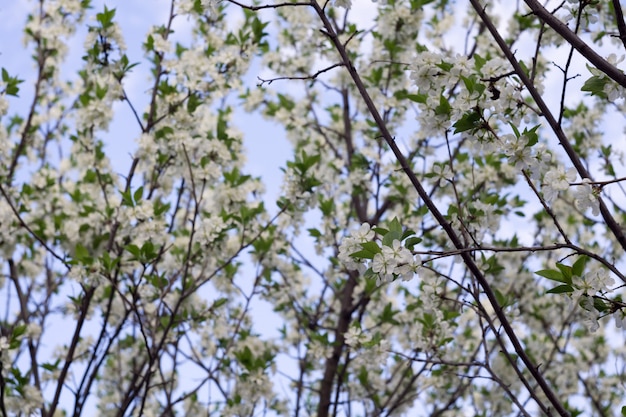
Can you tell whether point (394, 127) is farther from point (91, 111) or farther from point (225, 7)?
point (91, 111)

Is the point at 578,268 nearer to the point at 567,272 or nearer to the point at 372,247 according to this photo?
the point at 567,272

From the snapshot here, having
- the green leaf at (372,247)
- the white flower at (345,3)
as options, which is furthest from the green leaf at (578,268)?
the white flower at (345,3)

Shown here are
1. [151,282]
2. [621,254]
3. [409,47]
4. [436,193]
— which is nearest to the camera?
[151,282]

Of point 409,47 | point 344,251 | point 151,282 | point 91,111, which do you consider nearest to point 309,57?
point 409,47

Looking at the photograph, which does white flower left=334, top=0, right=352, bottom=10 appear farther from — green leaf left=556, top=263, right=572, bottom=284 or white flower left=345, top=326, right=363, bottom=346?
white flower left=345, top=326, right=363, bottom=346

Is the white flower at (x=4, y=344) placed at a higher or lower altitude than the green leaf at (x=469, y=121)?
higher

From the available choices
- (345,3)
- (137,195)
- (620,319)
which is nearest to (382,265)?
(620,319)

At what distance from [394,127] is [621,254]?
2.41 m

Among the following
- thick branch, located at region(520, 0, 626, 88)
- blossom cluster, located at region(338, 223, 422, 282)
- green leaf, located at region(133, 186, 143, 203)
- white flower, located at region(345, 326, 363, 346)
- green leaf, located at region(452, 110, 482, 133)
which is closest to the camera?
thick branch, located at region(520, 0, 626, 88)

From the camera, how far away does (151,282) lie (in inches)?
175

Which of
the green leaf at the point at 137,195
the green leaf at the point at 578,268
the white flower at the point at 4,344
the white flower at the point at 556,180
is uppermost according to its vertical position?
the green leaf at the point at 137,195

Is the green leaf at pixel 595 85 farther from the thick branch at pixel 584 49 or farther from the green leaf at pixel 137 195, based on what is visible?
the green leaf at pixel 137 195

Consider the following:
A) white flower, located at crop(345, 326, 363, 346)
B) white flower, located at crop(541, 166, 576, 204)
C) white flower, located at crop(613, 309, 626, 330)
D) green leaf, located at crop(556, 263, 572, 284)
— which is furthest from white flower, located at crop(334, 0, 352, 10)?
white flower, located at crop(345, 326, 363, 346)

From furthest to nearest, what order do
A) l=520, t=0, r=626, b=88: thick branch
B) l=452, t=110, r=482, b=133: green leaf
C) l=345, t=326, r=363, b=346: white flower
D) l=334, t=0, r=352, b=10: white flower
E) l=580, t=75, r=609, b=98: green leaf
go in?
l=345, t=326, r=363, b=346: white flower < l=334, t=0, r=352, b=10: white flower < l=452, t=110, r=482, b=133: green leaf < l=580, t=75, r=609, b=98: green leaf < l=520, t=0, r=626, b=88: thick branch
